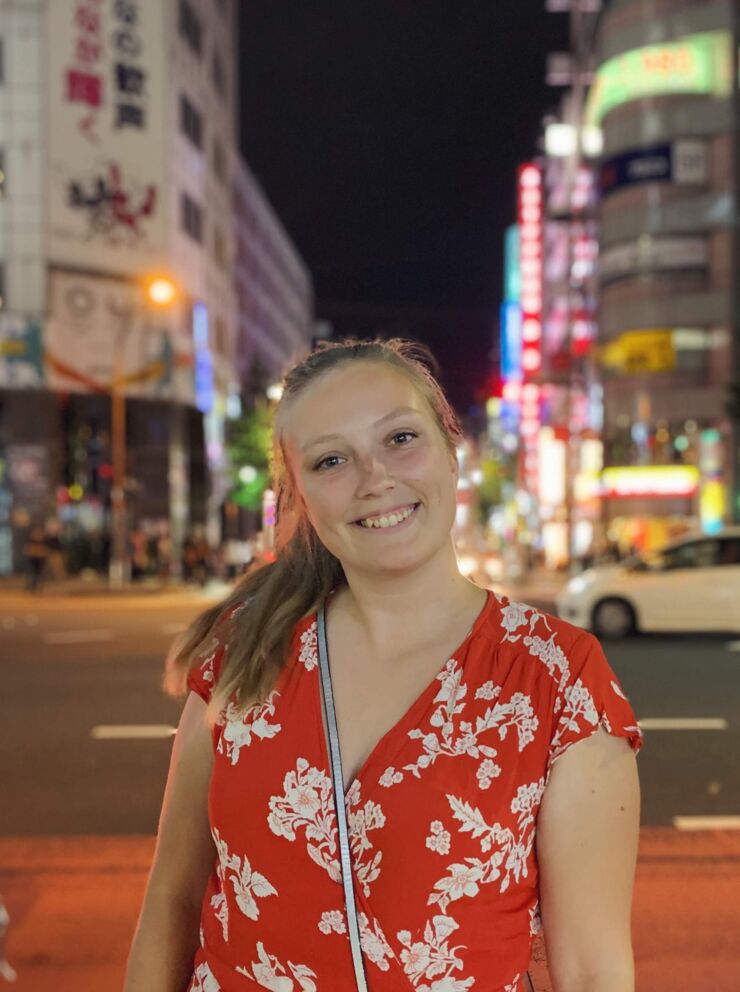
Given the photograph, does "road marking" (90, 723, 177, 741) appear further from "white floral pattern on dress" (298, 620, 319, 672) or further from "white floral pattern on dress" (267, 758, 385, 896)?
"white floral pattern on dress" (267, 758, 385, 896)

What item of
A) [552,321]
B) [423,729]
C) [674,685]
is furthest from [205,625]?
[552,321]

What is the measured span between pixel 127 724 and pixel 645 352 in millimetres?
38495

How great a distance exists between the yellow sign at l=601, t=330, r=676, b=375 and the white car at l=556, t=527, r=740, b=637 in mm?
28828

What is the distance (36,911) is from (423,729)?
151 inches

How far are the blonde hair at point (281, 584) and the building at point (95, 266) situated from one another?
3445 centimetres

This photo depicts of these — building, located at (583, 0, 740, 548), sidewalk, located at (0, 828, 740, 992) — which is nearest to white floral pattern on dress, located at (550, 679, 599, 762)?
sidewalk, located at (0, 828, 740, 992)

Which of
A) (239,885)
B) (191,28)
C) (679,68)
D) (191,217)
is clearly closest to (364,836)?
(239,885)

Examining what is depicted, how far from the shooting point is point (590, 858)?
1.81 metres

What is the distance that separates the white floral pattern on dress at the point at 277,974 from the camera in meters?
1.79

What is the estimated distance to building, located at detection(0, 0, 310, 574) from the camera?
1560 inches

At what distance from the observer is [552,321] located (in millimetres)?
78500

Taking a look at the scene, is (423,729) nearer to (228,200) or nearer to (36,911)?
(36,911)

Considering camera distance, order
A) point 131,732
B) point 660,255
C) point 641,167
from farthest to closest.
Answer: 1. point 641,167
2. point 660,255
3. point 131,732

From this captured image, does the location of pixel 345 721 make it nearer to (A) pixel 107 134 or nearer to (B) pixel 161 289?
(B) pixel 161 289
